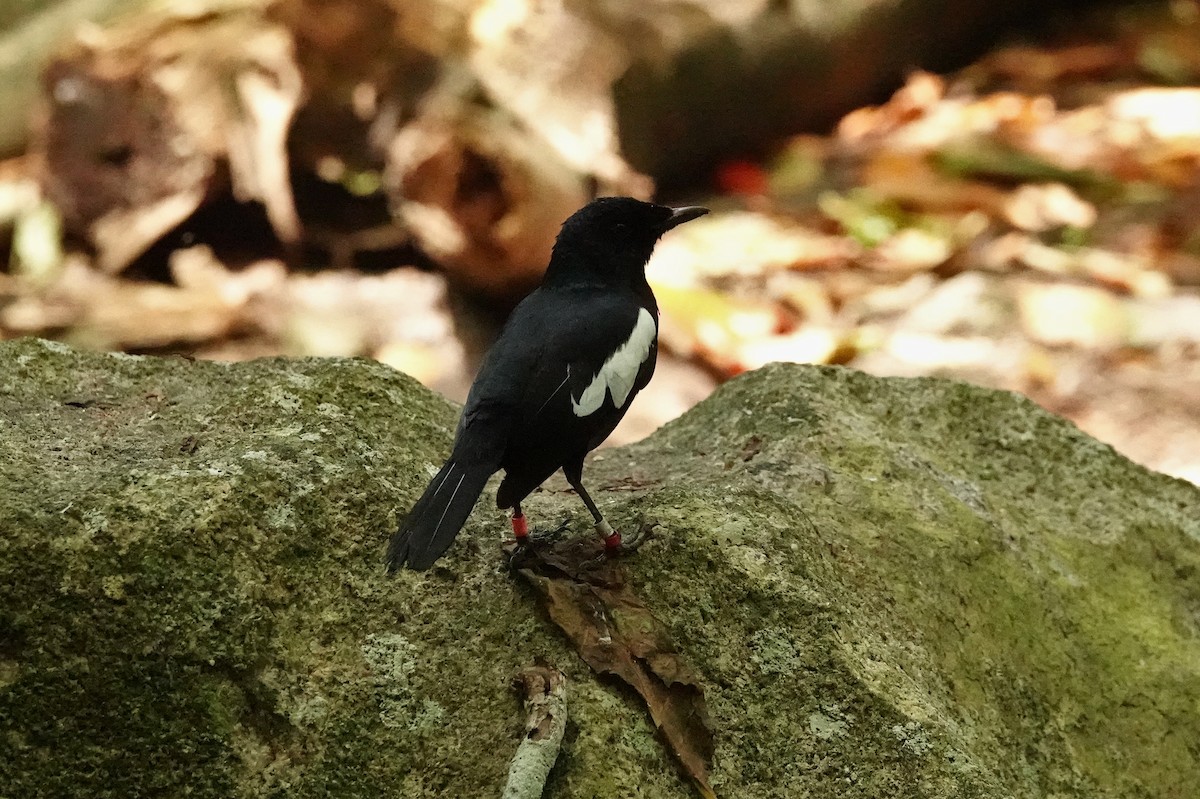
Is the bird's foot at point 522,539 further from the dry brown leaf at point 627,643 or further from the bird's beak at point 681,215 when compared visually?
the bird's beak at point 681,215

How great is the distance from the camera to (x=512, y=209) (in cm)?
617

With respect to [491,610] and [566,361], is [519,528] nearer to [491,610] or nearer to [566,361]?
[491,610]

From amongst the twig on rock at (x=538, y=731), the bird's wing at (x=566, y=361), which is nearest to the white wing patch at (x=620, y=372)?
the bird's wing at (x=566, y=361)

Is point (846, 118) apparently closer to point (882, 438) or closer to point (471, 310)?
point (471, 310)

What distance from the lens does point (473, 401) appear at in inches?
93.7

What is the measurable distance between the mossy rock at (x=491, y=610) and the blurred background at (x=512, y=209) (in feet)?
9.22

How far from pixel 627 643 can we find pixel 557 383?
0.59 m

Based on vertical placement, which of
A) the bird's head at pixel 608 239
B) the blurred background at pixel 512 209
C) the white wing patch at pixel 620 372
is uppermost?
the bird's head at pixel 608 239

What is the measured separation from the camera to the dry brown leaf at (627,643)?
2.02 meters

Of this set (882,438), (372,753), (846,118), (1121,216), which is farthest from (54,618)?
(846,118)

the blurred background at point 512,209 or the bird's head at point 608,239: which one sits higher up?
the bird's head at point 608,239

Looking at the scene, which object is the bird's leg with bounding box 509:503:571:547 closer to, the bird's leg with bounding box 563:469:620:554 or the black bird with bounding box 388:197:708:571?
the black bird with bounding box 388:197:708:571

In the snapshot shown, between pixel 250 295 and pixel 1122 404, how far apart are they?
4.91m

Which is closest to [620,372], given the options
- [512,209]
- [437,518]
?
[437,518]
